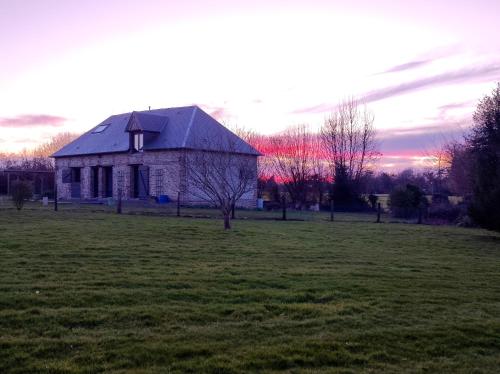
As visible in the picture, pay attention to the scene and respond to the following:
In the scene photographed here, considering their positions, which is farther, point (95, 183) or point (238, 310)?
point (95, 183)

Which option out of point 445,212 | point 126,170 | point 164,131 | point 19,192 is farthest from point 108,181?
point 445,212

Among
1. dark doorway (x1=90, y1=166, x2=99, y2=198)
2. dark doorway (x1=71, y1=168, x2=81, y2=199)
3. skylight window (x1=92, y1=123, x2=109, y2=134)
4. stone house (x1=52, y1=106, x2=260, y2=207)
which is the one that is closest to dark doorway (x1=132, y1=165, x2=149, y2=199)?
stone house (x1=52, y1=106, x2=260, y2=207)

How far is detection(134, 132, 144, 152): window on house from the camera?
3812 cm

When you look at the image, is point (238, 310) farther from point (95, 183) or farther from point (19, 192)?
point (95, 183)

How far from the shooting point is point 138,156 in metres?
38.2

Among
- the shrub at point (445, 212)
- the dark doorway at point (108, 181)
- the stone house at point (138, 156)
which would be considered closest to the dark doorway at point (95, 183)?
the stone house at point (138, 156)

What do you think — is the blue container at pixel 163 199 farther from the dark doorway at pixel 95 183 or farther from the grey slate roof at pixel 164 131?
the dark doorway at pixel 95 183

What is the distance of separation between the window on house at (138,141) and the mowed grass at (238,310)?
26.7 m

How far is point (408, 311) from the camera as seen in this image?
6707 mm

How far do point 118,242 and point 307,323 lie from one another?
24.0ft

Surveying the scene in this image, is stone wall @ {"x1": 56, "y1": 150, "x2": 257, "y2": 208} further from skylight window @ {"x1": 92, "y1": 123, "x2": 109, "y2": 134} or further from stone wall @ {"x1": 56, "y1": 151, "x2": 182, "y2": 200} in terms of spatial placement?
skylight window @ {"x1": 92, "y1": 123, "x2": 109, "y2": 134}

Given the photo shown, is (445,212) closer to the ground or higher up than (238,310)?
higher up

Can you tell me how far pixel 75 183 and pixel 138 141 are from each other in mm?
8947

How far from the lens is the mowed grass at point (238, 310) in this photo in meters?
4.83
